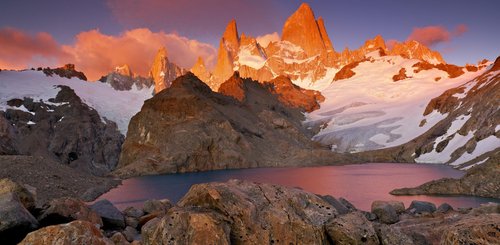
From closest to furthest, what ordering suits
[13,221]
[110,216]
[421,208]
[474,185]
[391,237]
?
[391,237], [13,221], [110,216], [421,208], [474,185]

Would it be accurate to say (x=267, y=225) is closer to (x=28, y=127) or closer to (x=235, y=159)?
(x=235, y=159)

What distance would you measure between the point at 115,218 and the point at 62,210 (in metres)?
3.74

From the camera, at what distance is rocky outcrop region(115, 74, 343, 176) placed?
148 meters

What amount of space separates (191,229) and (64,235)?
3177mm

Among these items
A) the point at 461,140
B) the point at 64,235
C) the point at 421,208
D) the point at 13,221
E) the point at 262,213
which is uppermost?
the point at 461,140

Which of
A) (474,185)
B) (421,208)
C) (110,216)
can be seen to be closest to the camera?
(110,216)

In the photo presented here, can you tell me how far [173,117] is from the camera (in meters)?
168

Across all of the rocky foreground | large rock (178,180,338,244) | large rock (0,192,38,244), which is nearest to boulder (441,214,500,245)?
the rocky foreground

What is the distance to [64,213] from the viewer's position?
57.5ft

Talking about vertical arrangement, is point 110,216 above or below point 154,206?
above

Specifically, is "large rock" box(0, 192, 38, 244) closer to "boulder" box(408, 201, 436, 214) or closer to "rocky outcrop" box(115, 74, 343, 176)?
"boulder" box(408, 201, 436, 214)

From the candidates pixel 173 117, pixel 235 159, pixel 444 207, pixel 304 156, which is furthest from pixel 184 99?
pixel 444 207

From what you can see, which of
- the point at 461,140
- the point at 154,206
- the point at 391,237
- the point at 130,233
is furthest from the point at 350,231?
the point at 461,140

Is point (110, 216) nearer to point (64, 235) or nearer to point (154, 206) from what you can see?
point (154, 206)
